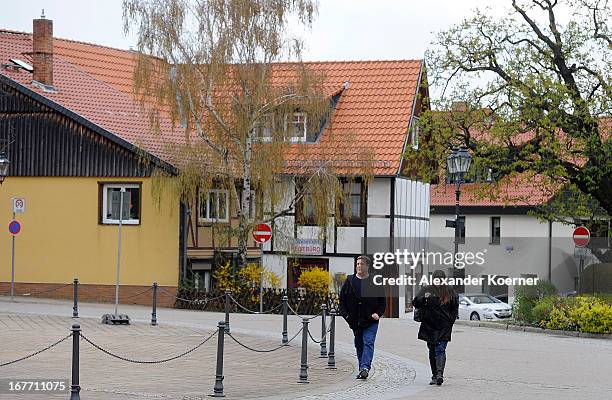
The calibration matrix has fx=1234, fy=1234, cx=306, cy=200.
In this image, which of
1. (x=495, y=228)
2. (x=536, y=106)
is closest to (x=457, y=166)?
(x=536, y=106)

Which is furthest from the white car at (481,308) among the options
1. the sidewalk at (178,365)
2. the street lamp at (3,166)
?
the sidewalk at (178,365)

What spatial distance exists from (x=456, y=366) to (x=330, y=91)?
87.8 feet

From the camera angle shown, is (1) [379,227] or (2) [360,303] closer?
Answer: (2) [360,303]

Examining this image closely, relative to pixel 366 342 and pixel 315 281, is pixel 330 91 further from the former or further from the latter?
pixel 366 342

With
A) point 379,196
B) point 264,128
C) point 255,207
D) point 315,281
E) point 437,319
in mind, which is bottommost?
point 315,281

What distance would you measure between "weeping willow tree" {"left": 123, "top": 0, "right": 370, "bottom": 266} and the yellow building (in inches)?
74.6

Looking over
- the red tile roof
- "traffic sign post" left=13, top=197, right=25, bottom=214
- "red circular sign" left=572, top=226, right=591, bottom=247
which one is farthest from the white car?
"traffic sign post" left=13, top=197, right=25, bottom=214

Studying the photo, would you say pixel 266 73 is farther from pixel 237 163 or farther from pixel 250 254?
pixel 250 254

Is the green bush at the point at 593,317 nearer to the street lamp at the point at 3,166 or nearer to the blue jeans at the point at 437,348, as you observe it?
the blue jeans at the point at 437,348

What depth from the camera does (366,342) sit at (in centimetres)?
1842

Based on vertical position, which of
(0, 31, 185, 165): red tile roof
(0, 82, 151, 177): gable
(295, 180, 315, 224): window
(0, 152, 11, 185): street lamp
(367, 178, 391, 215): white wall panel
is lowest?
(295, 180, 315, 224): window

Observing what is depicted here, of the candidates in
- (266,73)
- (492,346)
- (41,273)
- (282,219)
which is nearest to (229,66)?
(266,73)

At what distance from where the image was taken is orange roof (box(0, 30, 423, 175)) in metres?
39.8

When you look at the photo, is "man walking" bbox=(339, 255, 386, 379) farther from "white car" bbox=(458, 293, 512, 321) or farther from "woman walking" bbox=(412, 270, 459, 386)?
"white car" bbox=(458, 293, 512, 321)
